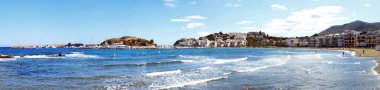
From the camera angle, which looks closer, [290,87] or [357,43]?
[290,87]

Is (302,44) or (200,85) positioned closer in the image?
(200,85)

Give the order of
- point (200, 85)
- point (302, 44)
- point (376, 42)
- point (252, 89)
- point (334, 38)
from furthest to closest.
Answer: point (302, 44)
point (334, 38)
point (376, 42)
point (200, 85)
point (252, 89)

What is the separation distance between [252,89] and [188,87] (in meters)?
3.17

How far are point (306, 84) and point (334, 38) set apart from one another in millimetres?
155025

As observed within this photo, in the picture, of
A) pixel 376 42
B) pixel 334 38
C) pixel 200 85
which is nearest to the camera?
pixel 200 85

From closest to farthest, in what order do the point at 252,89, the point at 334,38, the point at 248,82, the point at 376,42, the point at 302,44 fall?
the point at 252,89 < the point at 248,82 < the point at 376,42 < the point at 334,38 < the point at 302,44

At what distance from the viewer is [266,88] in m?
19.7

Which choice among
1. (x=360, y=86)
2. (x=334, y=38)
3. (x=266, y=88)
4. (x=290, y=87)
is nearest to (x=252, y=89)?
(x=266, y=88)

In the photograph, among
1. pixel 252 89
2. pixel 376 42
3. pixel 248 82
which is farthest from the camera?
pixel 376 42

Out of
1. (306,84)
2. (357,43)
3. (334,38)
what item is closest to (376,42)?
(357,43)

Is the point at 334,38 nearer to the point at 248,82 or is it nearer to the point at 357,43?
the point at 357,43

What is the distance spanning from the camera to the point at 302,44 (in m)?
193

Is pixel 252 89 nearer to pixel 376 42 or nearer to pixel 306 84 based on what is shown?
pixel 306 84

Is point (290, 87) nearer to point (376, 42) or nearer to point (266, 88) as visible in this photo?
point (266, 88)
